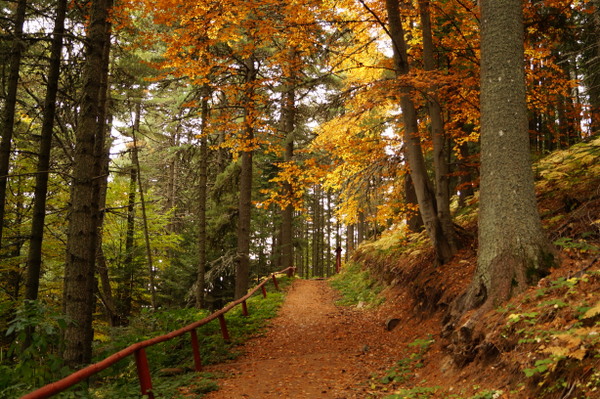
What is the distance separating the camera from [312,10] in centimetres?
1004

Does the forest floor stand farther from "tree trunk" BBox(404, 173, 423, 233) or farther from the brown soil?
"tree trunk" BBox(404, 173, 423, 233)

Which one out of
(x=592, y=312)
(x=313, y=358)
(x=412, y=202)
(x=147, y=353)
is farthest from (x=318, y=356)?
(x=412, y=202)

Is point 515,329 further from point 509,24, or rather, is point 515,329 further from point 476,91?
point 476,91

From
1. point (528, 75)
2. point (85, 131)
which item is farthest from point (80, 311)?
point (528, 75)

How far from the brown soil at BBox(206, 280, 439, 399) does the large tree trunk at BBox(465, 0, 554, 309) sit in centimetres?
230

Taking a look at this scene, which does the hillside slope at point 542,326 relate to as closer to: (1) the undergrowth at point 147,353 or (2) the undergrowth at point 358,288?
(1) the undergrowth at point 147,353

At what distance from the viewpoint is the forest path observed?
20.1 ft

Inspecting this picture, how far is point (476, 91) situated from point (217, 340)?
8.82 meters

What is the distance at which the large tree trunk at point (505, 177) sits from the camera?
551cm

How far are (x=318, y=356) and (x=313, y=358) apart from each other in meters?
0.16

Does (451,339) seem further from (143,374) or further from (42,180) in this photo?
(42,180)

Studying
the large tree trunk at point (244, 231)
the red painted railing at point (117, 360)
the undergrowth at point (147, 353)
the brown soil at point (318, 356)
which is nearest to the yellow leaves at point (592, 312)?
the brown soil at point (318, 356)

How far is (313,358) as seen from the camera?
781 cm

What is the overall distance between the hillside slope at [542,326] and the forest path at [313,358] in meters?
0.80
